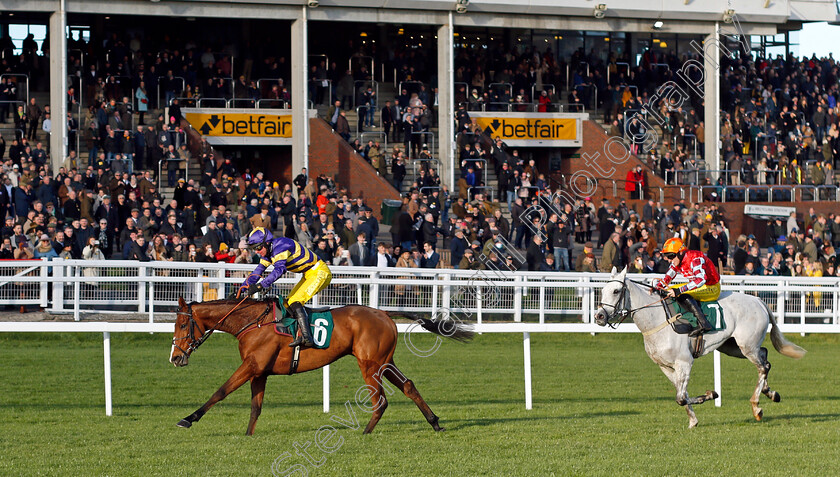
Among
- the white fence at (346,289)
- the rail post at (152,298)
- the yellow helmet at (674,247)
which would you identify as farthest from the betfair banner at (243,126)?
the yellow helmet at (674,247)

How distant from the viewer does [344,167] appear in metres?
25.2

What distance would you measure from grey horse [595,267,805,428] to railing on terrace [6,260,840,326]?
15.3ft

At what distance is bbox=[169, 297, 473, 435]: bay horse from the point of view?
905 centimetres

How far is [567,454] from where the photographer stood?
8070 millimetres

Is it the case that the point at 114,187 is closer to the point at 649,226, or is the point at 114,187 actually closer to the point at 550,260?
the point at 550,260

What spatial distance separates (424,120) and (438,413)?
55.3 ft

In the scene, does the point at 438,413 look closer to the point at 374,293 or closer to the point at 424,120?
the point at 374,293

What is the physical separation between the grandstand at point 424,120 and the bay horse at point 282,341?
27.7 feet

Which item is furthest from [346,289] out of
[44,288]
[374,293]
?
[44,288]

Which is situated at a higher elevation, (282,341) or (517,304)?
(282,341)

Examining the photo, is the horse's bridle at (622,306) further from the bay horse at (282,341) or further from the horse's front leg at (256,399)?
the horse's front leg at (256,399)

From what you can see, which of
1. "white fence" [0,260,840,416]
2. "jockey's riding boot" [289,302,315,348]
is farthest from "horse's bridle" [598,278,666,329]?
"white fence" [0,260,840,416]

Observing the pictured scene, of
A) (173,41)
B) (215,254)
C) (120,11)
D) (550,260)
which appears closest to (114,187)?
(215,254)

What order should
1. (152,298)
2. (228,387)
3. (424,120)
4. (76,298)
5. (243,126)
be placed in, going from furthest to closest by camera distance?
(424,120) → (243,126) → (152,298) → (76,298) → (228,387)
